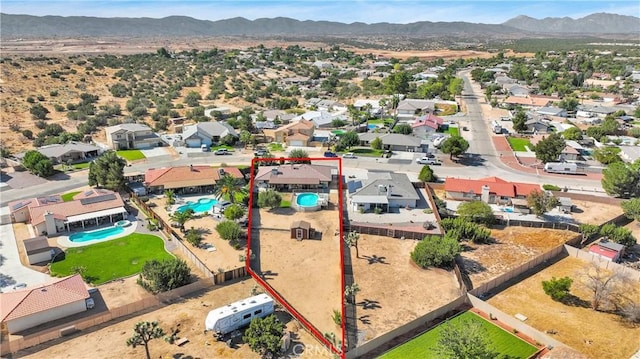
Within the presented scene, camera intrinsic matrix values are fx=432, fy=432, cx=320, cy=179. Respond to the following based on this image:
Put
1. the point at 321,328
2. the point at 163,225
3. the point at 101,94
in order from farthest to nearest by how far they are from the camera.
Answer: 1. the point at 101,94
2. the point at 163,225
3. the point at 321,328

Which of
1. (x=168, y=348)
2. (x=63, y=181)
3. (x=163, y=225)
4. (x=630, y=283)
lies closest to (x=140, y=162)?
(x=63, y=181)

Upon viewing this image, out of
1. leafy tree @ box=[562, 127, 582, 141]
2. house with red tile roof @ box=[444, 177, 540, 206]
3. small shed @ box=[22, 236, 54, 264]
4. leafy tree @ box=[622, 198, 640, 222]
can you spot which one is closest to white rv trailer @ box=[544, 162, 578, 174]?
house with red tile roof @ box=[444, 177, 540, 206]

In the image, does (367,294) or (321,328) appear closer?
(321,328)

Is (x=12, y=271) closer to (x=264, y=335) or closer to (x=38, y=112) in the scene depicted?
(x=264, y=335)

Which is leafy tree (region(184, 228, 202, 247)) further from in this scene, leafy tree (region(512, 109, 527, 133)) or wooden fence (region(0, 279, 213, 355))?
leafy tree (region(512, 109, 527, 133))

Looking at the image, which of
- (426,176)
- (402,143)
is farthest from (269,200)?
(402,143)

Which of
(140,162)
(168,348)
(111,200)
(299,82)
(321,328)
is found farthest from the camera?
(299,82)

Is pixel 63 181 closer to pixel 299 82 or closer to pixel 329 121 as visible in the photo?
pixel 329 121
